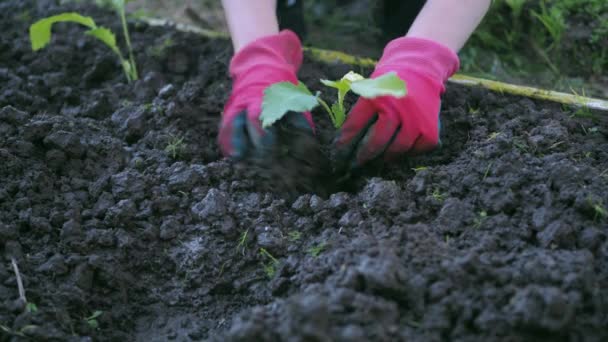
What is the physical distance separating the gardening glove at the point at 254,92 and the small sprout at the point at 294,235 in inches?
9.7

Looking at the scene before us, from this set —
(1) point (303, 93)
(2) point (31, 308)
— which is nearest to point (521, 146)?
(1) point (303, 93)

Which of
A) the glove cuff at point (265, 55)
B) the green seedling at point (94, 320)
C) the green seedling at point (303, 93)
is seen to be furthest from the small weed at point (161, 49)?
the green seedling at point (94, 320)

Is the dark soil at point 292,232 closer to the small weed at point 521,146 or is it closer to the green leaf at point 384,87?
the small weed at point 521,146

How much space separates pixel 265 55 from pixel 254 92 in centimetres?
17

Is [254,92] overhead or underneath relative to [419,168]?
overhead

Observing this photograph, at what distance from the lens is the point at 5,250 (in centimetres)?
145

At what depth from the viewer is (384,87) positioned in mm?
1393

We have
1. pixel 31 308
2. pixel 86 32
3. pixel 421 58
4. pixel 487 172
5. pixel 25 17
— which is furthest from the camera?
pixel 25 17

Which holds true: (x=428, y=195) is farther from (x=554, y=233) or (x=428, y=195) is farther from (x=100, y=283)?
(x=100, y=283)

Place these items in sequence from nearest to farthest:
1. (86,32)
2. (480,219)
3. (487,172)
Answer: (480,219), (487,172), (86,32)

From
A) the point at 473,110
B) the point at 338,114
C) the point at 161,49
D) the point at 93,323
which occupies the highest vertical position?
the point at 161,49

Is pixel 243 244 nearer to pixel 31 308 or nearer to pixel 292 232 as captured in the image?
pixel 292 232

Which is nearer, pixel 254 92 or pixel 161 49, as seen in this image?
pixel 254 92

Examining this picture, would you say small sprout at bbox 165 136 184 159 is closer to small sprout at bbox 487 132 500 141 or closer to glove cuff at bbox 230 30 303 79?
glove cuff at bbox 230 30 303 79
